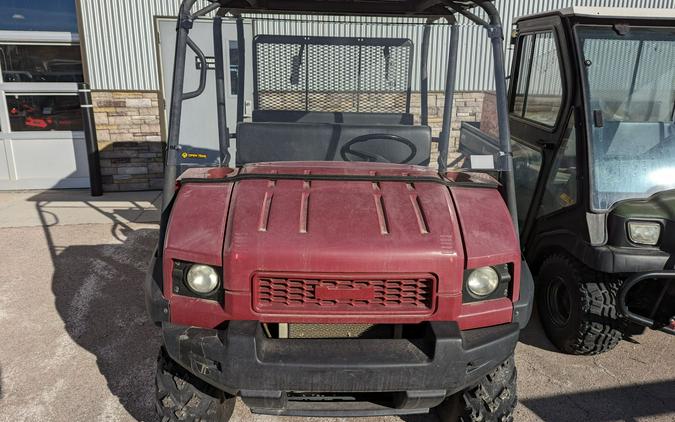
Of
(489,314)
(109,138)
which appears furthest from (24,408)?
(109,138)

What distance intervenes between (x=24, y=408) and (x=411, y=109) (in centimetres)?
283

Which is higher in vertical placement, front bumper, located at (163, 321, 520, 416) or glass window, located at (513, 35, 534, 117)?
glass window, located at (513, 35, 534, 117)

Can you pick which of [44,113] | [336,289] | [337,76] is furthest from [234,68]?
[44,113]

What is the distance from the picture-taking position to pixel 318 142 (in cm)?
291

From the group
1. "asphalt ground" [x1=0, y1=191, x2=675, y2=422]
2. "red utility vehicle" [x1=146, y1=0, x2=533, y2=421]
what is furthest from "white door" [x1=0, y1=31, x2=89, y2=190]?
"red utility vehicle" [x1=146, y1=0, x2=533, y2=421]

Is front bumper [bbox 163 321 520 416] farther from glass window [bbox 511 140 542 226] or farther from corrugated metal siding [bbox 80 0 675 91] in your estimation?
corrugated metal siding [bbox 80 0 675 91]

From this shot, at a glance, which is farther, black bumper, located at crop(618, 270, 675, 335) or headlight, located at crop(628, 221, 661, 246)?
headlight, located at crop(628, 221, 661, 246)

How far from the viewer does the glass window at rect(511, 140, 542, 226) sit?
370cm

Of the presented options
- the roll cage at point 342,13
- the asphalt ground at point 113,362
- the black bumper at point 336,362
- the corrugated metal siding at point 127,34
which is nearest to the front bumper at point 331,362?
the black bumper at point 336,362

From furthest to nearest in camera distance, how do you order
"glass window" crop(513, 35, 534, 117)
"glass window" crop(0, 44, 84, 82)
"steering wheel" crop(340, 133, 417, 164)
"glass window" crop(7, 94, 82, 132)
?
"glass window" crop(7, 94, 82, 132) < "glass window" crop(0, 44, 84, 82) < "glass window" crop(513, 35, 534, 117) < "steering wheel" crop(340, 133, 417, 164)

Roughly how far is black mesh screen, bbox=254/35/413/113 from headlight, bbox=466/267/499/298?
Result: 1459mm

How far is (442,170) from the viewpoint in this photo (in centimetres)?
282

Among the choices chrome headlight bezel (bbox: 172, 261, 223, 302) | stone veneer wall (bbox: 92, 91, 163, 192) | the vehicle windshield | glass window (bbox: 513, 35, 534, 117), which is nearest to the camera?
chrome headlight bezel (bbox: 172, 261, 223, 302)

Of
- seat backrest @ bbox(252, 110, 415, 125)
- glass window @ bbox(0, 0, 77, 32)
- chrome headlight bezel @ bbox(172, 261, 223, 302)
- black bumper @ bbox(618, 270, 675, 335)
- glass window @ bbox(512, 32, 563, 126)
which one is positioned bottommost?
black bumper @ bbox(618, 270, 675, 335)
